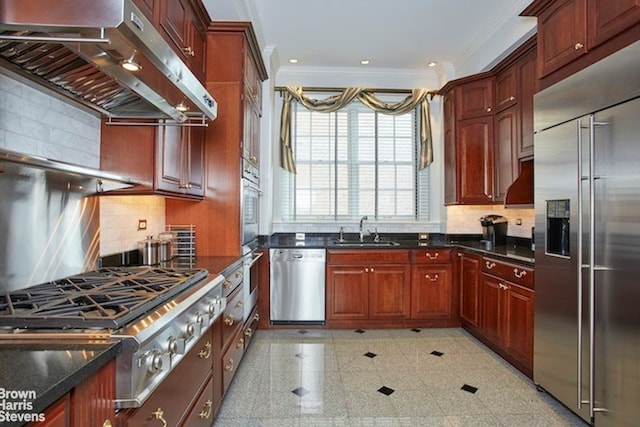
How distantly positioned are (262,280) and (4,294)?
250 centimetres

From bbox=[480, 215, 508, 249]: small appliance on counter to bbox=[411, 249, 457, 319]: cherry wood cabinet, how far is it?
532 millimetres

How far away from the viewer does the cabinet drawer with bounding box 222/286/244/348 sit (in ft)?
7.13

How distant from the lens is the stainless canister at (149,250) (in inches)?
90.1

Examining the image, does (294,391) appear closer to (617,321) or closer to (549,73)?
(617,321)

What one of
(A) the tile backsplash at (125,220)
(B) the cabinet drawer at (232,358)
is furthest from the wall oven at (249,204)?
(B) the cabinet drawer at (232,358)

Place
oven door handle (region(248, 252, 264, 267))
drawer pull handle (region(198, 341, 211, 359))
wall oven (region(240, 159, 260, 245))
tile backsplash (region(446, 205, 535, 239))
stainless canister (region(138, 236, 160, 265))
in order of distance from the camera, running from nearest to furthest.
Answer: drawer pull handle (region(198, 341, 211, 359)), stainless canister (region(138, 236, 160, 265)), wall oven (region(240, 159, 260, 245)), oven door handle (region(248, 252, 264, 267)), tile backsplash (region(446, 205, 535, 239))

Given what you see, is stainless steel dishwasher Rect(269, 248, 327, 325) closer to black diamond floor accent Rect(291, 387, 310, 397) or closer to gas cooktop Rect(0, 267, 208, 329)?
black diamond floor accent Rect(291, 387, 310, 397)

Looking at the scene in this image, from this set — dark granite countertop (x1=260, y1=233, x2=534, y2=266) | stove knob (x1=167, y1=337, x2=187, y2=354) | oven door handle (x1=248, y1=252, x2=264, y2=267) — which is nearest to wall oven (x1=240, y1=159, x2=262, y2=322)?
oven door handle (x1=248, y1=252, x2=264, y2=267)

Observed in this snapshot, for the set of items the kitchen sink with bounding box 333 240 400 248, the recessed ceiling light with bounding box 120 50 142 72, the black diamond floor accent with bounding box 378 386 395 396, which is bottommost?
the black diamond floor accent with bounding box 378 386 395 396

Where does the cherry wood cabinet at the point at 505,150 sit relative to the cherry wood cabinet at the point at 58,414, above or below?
above

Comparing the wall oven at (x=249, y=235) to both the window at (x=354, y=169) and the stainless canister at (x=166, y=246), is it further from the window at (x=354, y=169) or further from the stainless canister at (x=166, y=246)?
the window at (x=354, y=169)

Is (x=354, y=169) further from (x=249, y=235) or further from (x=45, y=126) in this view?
(x=45, y=126)

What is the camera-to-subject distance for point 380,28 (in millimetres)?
3484

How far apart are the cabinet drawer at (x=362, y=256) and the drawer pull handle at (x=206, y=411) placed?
210 centimetres
